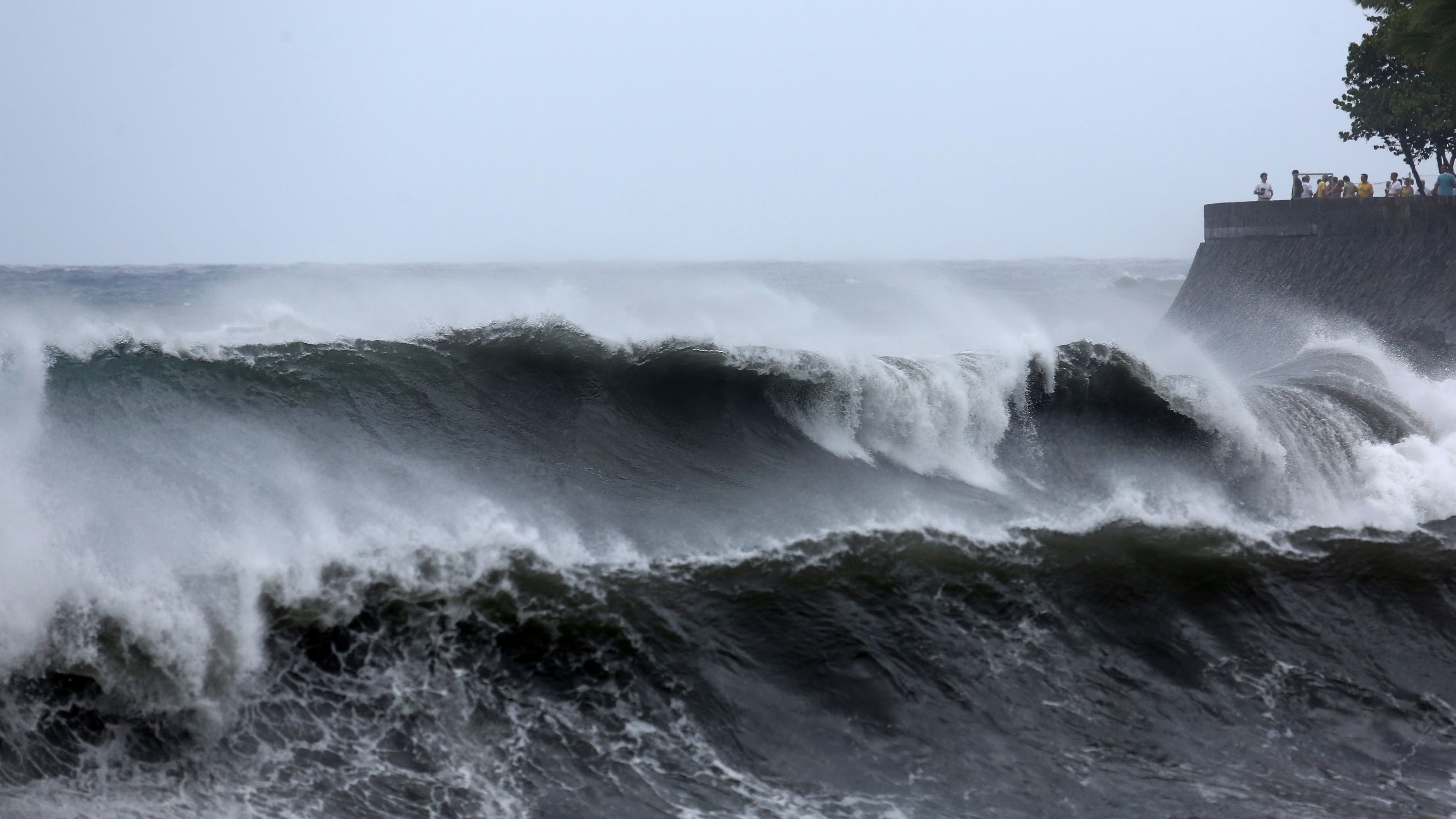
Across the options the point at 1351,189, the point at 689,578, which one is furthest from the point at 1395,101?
the point at 689,578

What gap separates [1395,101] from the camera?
2302 cm

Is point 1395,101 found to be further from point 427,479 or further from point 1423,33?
point 427,479

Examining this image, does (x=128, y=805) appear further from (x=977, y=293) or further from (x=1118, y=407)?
(x=977, y=293)

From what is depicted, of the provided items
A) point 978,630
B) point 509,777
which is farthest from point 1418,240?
point 509,777

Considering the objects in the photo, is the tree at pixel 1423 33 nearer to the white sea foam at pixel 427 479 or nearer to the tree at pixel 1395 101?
the tree at pixel 1395 101

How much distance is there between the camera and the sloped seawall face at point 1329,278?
1691 centimetres

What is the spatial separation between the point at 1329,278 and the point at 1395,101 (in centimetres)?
693

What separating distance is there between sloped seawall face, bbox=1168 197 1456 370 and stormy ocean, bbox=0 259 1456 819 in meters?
5.87

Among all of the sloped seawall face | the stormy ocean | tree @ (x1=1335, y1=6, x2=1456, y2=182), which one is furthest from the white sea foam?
tree @ (x1=1335, y1=6, x2=1456, y2=182)

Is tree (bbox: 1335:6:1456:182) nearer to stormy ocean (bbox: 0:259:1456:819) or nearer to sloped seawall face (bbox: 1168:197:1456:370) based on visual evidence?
sloped seawall face (bbox: 1168:197:1456:370)

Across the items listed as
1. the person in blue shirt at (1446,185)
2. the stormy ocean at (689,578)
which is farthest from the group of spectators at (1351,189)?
the stormy ocean at (689,578)

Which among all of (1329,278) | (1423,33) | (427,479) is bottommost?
(427,479)

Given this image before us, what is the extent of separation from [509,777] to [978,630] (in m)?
3.16

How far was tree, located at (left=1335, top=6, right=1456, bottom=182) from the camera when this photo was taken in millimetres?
22547
